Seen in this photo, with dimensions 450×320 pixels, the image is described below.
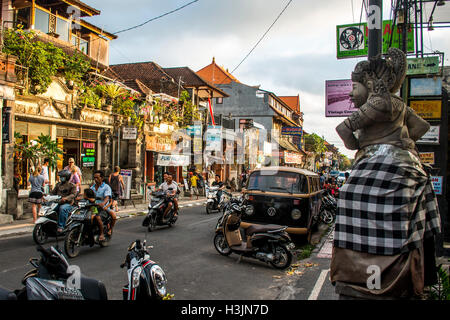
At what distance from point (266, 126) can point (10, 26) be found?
39551 mm

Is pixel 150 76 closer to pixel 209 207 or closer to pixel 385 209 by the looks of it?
pixel 209 207

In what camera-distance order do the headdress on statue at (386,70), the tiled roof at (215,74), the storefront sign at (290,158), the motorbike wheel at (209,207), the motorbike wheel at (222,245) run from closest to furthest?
the headdress on statue at (386,70) < the motorbike wheel at (222,245) < the motorbike wheel at (209,207) < the storefront sign at (290,158) < the tiled roof at (215,74)

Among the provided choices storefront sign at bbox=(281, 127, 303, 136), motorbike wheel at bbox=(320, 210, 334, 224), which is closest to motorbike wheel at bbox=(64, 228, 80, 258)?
motorbike wheel at bbox=(320, 210, 334, 224)

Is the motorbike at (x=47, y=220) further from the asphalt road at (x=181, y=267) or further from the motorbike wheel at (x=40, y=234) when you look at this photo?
the asphalt road at (x=181, y=267)

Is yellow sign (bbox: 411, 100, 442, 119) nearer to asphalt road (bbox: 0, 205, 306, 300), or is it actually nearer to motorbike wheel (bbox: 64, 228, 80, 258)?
asphalt road (bbox: 0, 205, 306, 300)

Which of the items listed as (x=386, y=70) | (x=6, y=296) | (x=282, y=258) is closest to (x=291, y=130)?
(x=282, y=258)

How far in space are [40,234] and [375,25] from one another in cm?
836

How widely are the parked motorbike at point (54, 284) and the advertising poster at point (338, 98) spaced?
921 centimetres

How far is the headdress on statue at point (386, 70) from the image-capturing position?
2.82 metres

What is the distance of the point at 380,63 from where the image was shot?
9.34ft

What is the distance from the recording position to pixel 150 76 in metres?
34.8

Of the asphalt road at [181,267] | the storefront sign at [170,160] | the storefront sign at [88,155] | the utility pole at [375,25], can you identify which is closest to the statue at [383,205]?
the utility pole at [375,25]
